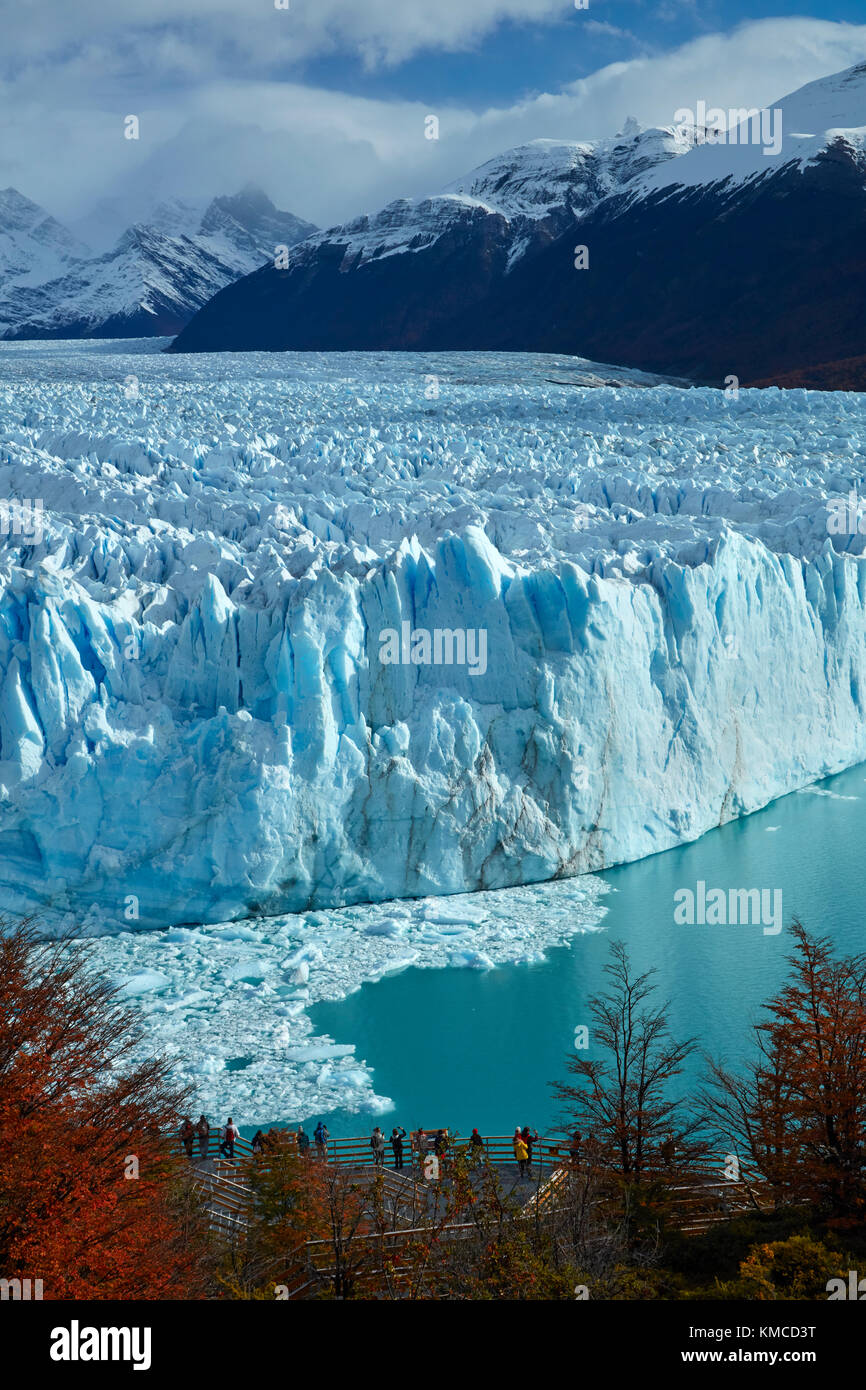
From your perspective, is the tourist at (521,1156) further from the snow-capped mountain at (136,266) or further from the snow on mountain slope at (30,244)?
the snow on mountain slope at (30,244)

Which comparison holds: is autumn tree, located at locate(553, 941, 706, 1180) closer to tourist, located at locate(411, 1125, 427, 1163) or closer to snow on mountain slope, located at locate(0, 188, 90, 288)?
tourist, located at locate(411, 1125, 427, 1163)

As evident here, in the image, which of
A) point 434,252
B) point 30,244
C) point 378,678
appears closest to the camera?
point 378,678

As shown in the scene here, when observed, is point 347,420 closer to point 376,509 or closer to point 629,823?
point 376,509

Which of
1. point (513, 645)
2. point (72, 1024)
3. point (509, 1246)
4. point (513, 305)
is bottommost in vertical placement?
point (509, 1246)

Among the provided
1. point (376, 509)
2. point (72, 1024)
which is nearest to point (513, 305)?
point (376, 509)

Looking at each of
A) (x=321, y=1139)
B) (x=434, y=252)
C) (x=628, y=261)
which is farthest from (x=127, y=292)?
(x=321, y=1139)

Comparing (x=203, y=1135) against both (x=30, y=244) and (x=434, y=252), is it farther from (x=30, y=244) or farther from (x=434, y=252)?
(x=30, y=244)
